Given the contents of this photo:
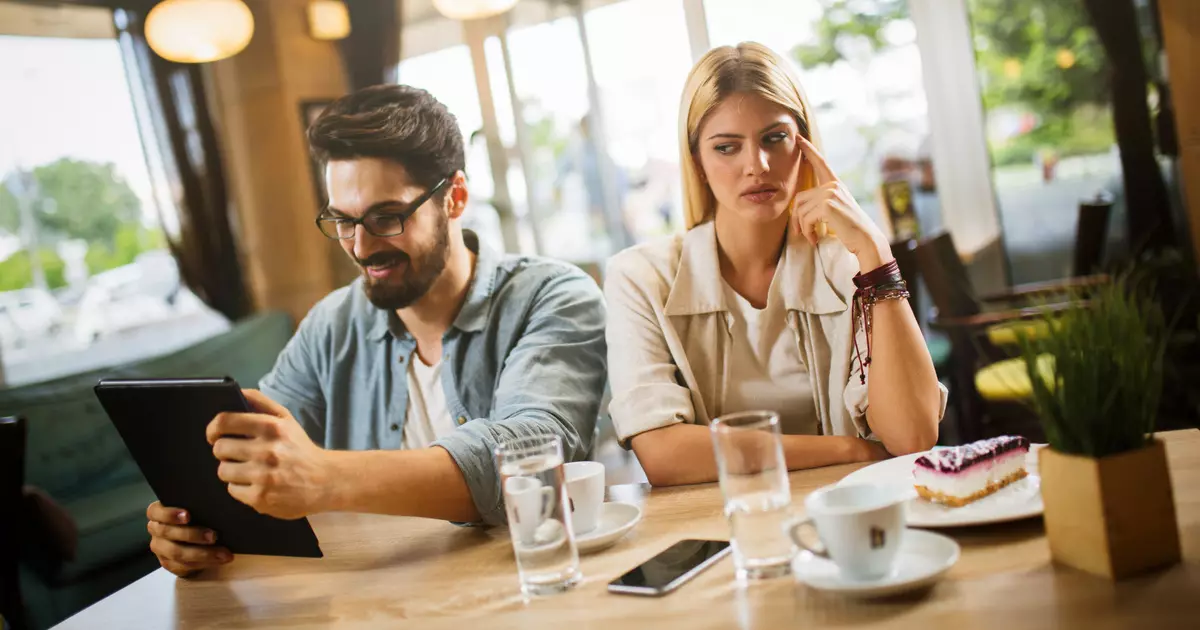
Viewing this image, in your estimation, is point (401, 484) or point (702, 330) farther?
point (702, 330)

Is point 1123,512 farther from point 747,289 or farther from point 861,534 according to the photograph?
point 747,289

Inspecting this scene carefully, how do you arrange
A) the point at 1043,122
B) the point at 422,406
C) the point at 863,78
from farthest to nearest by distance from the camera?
the point at 863,78 < the point at 1043,122 < the point at 422,406

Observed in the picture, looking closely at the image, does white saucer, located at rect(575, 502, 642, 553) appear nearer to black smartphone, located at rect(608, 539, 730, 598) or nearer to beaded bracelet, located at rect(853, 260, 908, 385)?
black smartphone, located at rect(608, 539, 730, 598)

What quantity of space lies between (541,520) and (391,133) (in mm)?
1155

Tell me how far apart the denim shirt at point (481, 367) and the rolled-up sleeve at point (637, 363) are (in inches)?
4.6

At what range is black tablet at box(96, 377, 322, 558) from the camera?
1340 mm

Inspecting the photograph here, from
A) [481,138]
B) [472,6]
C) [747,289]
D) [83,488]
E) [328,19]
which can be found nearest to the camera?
[747,289]

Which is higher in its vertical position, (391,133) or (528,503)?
(391,133)

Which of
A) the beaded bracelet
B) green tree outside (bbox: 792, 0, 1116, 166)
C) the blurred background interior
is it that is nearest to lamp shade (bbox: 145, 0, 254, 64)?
the blurred background interior

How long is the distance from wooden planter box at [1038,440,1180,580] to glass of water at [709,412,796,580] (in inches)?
10.9

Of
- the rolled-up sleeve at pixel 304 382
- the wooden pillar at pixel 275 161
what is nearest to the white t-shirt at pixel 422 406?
the rolled-up sleeve at pixel 304 382

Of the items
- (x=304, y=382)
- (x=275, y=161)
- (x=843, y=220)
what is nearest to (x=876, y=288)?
(x=843, y=220)

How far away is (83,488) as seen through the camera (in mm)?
3809

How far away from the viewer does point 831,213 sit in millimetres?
1604
